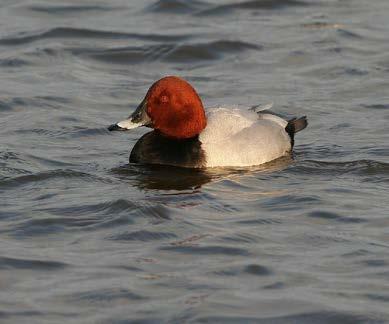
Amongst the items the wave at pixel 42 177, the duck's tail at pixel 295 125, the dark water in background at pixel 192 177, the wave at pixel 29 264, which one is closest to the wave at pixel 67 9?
the dark water in background at pixel 192 177

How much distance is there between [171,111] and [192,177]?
0.69 m

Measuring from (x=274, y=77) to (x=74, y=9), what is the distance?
14.3 ft

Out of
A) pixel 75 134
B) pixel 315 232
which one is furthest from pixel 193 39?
pixel 315 232

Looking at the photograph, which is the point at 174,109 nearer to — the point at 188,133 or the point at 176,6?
the point at 188,133

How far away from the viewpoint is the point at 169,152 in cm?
1039

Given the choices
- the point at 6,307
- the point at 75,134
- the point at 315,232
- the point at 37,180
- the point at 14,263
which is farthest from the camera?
the point at 75,134

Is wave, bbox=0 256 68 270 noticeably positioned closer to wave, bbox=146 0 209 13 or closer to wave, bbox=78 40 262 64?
wave, bbox=78 40 262 64

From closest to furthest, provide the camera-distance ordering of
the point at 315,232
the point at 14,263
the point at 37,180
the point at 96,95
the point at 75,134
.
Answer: the point at 14,263 < the point at 315,232 < the point at 37,180 < the point at 75,134 < the point at 96,95

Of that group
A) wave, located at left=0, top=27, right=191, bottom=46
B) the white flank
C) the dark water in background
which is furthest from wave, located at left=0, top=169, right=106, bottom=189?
wave, located at left=0, top=27, right=191, bottom=46

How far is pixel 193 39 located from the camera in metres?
15.7

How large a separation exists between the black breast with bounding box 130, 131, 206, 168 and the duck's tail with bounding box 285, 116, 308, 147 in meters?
1.11

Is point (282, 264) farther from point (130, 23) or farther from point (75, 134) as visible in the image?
point (130, 23)

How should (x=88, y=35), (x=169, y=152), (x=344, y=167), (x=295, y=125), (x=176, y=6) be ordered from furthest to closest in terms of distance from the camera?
(x=176, y=6)
(x=88, y=35)
(x=295, y=125)
(x=344, y=167)
(x=169, y=152)

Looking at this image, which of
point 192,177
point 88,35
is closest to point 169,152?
point 192,177
